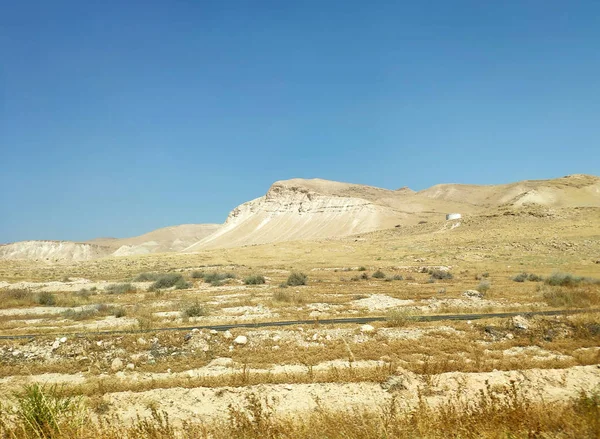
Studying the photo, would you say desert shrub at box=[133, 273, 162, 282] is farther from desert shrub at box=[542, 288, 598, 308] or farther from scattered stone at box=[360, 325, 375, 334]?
desert shrub at box=[542, 288, 598, 308]

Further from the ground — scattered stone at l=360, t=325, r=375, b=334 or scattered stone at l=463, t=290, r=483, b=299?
scattered stone at l=360, t=325, r=375, b=334

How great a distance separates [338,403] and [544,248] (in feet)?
189

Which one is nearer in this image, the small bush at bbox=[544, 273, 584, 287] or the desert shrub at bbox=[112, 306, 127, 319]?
the desert shrub at bbox=[112, 306, 127, 319]

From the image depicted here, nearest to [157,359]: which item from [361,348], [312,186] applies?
[361,348]

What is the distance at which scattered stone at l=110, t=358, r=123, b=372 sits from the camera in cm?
1270

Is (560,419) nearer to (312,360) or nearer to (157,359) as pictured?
(312,360)

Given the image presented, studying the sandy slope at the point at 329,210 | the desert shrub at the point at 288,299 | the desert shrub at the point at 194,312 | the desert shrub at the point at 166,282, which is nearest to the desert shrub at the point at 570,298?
the desert shrub at the point at 288,299

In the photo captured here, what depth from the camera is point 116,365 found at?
12.8m

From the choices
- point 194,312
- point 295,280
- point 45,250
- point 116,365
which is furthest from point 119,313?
point 45,250

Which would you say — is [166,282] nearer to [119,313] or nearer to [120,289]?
[120,289]

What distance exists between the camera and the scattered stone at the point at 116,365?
12.7m

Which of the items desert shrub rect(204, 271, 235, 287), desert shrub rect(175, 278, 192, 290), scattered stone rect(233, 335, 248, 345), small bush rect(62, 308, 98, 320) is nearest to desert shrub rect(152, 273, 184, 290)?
desert shrub rect(175, 278, 192, 290)

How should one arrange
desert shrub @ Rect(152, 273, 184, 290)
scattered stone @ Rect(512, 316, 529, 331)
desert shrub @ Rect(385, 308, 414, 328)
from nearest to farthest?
scattered stone @ Rect(512, 316, 529, 331) → desert shrub @ Rect(385, 308, 414, 328) → desert shrub @ Rect(152, 273, 184, 290)

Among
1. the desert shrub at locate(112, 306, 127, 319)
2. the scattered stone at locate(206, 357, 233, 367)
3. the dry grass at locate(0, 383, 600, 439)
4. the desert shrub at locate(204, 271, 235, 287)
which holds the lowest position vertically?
the scattered stone at locate(206, 357, 233, 367)
